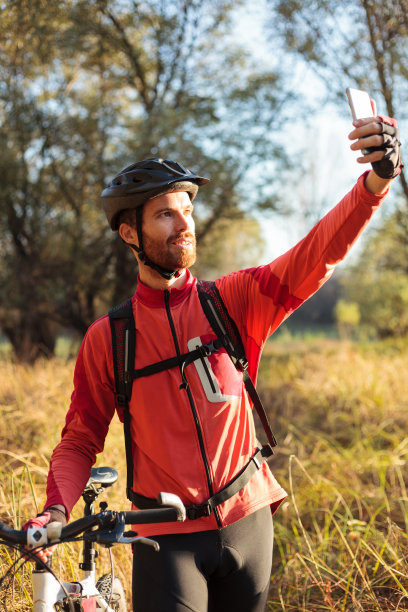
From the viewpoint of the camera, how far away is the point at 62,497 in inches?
77.2

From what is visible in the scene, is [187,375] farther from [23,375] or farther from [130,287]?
[130,287]

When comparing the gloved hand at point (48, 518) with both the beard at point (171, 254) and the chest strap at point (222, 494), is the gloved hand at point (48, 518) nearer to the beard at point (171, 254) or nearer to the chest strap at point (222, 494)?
the chest strap at point (222, 494)

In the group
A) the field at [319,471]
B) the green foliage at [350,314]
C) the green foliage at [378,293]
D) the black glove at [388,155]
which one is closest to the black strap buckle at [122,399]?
the field at [319,471]

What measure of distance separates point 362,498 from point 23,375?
4.26 m

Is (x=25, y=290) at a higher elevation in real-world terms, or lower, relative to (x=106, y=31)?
lower

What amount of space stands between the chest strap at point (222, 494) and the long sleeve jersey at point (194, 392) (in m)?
0.02

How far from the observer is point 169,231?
2.28 metres

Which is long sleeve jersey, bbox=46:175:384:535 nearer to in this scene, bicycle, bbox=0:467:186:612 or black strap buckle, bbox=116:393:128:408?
black strap buckle, bbox=116:393:128:408

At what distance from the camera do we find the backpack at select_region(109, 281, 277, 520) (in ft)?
6.97

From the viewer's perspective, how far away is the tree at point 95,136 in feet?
29.5

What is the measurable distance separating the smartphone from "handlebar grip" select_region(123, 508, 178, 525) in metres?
1.33

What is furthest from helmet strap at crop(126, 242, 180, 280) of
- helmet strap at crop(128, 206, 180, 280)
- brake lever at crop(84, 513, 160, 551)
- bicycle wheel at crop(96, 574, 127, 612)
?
bicycle wheel at crop(96, 574, 127, 612)

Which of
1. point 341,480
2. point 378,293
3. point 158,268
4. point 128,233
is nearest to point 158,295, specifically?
point 158,268

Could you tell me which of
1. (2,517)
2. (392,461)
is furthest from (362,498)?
(2,517)
